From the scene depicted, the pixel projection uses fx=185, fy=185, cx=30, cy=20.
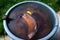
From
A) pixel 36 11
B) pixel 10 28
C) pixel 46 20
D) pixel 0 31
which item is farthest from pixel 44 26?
pixel 0 31

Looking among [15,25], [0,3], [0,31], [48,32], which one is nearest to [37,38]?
[48,32]

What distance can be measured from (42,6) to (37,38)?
1.19 ft

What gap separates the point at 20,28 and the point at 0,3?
1.05 m

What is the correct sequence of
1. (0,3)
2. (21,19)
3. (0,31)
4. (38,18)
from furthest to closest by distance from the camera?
1. (0,3)
2. (0,31)
3. (38,18)
4. (21,19)

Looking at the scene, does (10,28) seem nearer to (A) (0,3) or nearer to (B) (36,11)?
(B) (36,11)

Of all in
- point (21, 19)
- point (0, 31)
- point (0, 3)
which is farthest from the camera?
point (0, 3)

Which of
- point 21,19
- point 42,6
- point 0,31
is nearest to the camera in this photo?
point 21,19

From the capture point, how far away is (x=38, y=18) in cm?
179

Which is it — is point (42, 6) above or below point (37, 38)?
above

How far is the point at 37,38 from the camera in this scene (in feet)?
5.74

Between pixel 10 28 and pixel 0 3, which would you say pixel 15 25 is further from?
pixel 0 3

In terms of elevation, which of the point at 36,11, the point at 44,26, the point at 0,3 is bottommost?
the point at 44,26

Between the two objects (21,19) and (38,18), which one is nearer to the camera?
(21,19)

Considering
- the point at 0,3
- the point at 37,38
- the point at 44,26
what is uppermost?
the point at 0,3
